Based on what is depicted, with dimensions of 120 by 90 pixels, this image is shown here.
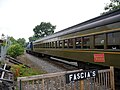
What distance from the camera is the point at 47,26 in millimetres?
86750

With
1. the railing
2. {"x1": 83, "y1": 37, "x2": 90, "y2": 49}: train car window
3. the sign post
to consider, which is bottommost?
the railing

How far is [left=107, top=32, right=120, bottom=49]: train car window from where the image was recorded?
7.03 metres

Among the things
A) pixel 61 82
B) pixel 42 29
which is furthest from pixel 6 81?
pixel 42 29

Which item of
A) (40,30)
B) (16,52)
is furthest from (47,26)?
(16,52)

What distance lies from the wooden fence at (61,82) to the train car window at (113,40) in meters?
1.17

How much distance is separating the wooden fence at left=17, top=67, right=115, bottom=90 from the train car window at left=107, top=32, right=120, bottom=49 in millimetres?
1169

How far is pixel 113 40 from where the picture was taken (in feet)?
23.9

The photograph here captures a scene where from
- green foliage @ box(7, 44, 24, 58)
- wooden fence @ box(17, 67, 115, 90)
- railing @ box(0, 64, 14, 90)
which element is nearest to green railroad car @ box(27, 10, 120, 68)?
wooden fence @ box(17, 67, 115, 90)

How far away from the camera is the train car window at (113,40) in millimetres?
7025

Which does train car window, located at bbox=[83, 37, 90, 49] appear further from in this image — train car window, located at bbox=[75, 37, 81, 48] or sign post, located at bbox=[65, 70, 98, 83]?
sign post, located at bbox=[65, 70, 98, 83]

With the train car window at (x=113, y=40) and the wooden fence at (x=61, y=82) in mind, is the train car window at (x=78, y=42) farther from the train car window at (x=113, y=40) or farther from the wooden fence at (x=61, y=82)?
the wooden fence at (x=61, y=82)

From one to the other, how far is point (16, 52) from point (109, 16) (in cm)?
1205

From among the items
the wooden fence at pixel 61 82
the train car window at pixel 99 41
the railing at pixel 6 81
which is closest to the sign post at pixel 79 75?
Answer: the wooden fence at pixel 61 82

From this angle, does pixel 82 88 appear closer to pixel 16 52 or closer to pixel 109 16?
pixel 109 16
